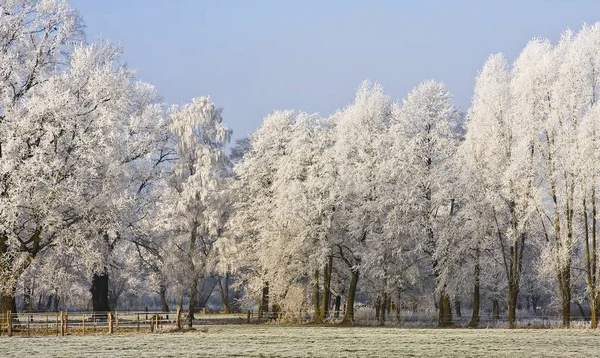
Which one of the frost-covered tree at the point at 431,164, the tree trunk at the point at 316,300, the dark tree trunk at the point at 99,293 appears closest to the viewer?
the frost-covered tree at the point at 431,164

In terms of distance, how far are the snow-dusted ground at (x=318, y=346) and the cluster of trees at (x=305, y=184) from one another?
24.6 ft

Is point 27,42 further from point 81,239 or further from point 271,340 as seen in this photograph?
point 271,340

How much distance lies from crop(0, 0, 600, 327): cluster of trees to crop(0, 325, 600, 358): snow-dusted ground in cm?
749

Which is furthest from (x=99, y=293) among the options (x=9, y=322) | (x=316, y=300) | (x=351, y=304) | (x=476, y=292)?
(x=476, y=292)

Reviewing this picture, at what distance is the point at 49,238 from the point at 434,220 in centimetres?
2298

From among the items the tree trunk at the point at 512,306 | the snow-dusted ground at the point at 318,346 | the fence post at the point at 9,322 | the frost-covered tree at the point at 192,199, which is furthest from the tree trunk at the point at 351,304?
the fence post at the point at 9,322

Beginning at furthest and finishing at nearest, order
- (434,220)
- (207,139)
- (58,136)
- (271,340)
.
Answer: (207,139)
(434,220)
(58,136)
(271,340)

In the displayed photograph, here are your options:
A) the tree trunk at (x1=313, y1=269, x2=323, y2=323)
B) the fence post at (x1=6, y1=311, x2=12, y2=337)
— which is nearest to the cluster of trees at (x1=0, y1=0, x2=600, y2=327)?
the tree trunk at (x1=313, y1=269, x2=323, y2=323)

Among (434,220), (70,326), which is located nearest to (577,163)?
(434,220)

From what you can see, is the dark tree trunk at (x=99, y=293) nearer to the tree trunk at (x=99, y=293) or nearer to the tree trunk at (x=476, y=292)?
the tree trunk at (x=99, y=293)

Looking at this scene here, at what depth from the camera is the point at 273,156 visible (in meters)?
60.5

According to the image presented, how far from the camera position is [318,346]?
3095 cm

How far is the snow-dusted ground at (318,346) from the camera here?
90.2ft

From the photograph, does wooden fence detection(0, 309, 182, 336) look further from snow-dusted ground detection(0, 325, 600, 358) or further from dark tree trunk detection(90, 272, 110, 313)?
dark tree trunk detection(90, 272, 110, 313)
